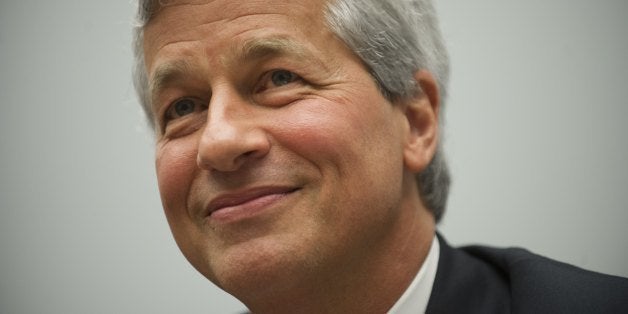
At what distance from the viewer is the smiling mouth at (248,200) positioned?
1.27 metres

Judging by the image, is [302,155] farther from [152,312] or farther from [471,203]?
[152,312]

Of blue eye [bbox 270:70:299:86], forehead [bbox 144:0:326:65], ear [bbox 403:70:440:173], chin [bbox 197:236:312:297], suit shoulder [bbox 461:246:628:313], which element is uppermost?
forehead [bbox 144:0:326:65]

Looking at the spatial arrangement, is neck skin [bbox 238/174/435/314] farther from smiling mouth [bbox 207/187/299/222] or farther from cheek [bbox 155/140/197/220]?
cheek [bbox 155/140/197/220]

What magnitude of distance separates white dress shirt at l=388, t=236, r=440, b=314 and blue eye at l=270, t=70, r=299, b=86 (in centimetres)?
68

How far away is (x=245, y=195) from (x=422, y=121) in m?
0.59

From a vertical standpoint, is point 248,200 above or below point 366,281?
above

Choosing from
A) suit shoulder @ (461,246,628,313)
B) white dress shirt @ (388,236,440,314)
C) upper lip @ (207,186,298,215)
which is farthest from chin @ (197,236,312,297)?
suit shoulder @ (461,246,628,313)

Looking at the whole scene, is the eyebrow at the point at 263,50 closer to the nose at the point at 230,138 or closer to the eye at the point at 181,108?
the nose at the point at 230,138

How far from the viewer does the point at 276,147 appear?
50.1 inches

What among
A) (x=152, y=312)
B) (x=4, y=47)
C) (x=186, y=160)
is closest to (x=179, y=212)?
(x=186, y=160)

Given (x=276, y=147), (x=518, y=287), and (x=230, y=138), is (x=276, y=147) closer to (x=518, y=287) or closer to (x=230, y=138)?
(x=230, y=138)

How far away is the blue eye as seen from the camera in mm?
1364

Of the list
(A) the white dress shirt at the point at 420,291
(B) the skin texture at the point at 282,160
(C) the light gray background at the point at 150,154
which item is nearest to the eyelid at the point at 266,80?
(B) the skin texture at the point at 282,160

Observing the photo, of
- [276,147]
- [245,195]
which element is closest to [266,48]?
[276,147]
